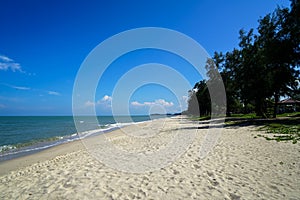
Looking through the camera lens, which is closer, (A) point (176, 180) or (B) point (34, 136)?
(A) point (176, 180)

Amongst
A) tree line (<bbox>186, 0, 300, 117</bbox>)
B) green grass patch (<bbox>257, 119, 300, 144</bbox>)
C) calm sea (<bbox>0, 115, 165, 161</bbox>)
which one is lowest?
calm sea (<bbox>0, 115, 165, 161</bbox>)

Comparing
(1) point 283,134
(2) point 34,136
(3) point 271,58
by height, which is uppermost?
(3) point 271,58

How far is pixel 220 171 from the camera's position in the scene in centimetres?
540

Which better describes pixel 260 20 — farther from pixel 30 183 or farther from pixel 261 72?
pixel 30 183

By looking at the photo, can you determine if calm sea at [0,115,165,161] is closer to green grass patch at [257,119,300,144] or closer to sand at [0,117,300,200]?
sand at [0,117,300,200]

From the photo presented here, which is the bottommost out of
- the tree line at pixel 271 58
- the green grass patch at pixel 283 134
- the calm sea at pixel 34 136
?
the calm sea at pixel 34 136

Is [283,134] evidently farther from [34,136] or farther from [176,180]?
[34,136]

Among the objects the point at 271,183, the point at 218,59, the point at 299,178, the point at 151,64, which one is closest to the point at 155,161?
the point at 271,183

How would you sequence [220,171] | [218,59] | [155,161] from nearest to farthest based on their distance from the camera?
[220,171] < [155,161] < [218,59]

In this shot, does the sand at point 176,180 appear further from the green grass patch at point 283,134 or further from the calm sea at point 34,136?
the calm sea at point 34,136

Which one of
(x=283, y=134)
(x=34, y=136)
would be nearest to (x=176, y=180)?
(x=283, y=134)

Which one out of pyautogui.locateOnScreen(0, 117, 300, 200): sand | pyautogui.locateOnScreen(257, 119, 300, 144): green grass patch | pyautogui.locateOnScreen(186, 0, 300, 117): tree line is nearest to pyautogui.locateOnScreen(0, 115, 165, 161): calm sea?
pyautogui.locateOnScreen(0, 117, 300, 200): sand

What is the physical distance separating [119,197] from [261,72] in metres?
26.9

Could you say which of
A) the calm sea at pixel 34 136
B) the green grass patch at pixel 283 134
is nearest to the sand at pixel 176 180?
the green grass patch at pixel 283 134
